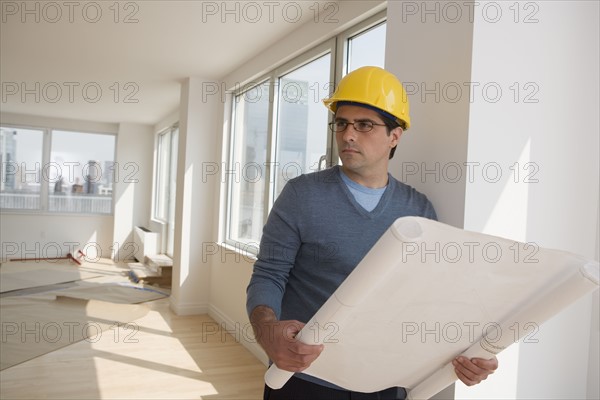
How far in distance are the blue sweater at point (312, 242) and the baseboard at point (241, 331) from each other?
285 cm

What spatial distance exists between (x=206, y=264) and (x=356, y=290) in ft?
17.1

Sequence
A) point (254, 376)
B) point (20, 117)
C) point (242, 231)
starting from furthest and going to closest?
point (20, 117), point (242, 231), point (254, 376)

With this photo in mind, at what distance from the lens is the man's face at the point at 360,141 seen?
4.56 feet

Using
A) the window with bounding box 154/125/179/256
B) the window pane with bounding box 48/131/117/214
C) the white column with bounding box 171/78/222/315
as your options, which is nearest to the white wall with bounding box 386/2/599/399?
the white column with bounding box 171/78/222/315

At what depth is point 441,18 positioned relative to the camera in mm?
1657

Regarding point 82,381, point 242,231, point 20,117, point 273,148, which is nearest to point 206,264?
point 242,231

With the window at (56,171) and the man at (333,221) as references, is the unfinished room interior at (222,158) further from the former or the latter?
the man at (333,221)

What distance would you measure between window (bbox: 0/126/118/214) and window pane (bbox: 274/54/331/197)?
6.84 meters

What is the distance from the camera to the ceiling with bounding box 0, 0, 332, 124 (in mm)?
3629

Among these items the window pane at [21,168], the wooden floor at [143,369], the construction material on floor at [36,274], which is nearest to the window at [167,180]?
the construction material on floor at [36,274]

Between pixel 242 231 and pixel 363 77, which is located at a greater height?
pixel 363 77

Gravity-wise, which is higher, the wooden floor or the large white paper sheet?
the large white paper sheet

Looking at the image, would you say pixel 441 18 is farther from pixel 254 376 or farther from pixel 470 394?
pixel 254 376

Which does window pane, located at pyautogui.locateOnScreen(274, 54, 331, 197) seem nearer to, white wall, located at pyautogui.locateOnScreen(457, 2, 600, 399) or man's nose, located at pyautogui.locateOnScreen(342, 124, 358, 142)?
white wall, located at pyautogui.locateOnScreen(457, 2, 600, 399)
